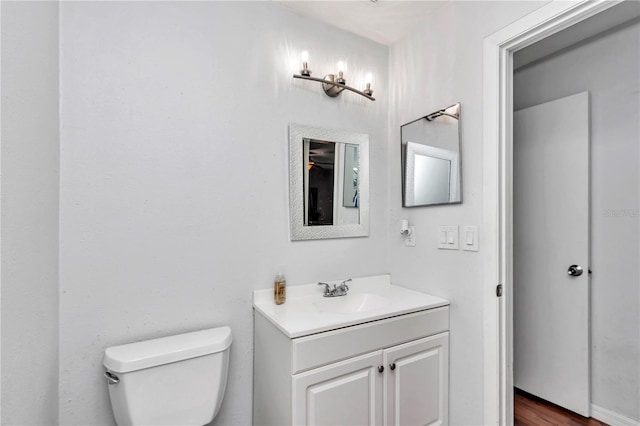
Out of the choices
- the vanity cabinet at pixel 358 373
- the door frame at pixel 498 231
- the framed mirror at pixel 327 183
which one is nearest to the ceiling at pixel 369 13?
the door frame at pixel 498 231

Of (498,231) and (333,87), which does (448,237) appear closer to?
(498,231)

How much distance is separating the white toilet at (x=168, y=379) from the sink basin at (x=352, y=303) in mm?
545

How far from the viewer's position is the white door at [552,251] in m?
1.90

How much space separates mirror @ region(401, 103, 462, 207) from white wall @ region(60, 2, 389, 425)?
48 cm

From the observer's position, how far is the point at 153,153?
1382 millimetres

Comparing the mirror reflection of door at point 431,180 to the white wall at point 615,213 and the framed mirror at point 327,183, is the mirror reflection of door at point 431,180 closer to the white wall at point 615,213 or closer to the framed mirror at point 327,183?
the framed mirror at point 327,183

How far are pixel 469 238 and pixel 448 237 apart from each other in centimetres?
12

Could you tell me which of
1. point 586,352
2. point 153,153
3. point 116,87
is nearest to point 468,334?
point 586,352

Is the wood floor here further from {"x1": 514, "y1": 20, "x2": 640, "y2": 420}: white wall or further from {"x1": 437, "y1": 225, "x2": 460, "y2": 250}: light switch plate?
{"x1": 437, "y1": 225, "x2": 460, "y2": 250}: light switch plate

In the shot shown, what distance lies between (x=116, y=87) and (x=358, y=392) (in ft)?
5.50

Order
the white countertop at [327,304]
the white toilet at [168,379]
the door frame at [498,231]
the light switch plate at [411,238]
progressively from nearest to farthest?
the white toilet at [168,379], the white countertop at [327,304], the door frame at [498,231], the light switch plate at [411,238]

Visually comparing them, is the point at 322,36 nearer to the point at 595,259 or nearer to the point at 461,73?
the point at 461,73

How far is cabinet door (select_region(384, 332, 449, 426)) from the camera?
4.71 feet

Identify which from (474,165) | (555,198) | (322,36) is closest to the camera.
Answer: (474,165)
